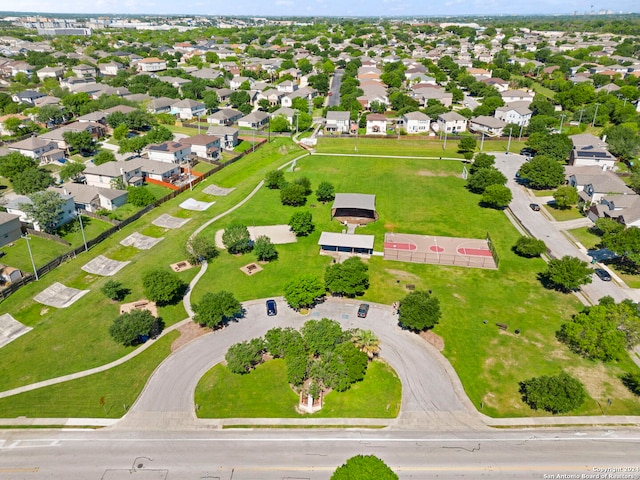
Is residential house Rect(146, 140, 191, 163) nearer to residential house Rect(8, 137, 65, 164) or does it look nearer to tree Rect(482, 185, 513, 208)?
residential house Rect(8, 137, 65, 164)

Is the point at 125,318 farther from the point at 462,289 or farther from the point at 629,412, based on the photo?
the point at 629,412

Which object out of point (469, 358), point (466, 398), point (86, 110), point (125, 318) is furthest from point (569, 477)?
point (86, 110)

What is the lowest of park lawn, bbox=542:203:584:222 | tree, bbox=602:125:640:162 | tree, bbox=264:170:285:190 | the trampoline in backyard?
the trampoline in backyard

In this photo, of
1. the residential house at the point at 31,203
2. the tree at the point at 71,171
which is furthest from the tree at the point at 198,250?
the tree at the point at 71,171

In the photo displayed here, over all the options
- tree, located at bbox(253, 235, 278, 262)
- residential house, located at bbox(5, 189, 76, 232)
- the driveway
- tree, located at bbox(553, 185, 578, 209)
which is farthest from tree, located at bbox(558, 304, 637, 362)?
residential house, located at bbox(5, 189, 76, 232)

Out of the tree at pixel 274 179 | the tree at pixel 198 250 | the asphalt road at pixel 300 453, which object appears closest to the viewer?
the asphalt road at pixel 300 453

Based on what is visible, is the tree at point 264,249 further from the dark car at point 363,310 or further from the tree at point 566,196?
the tree at point 566,196
